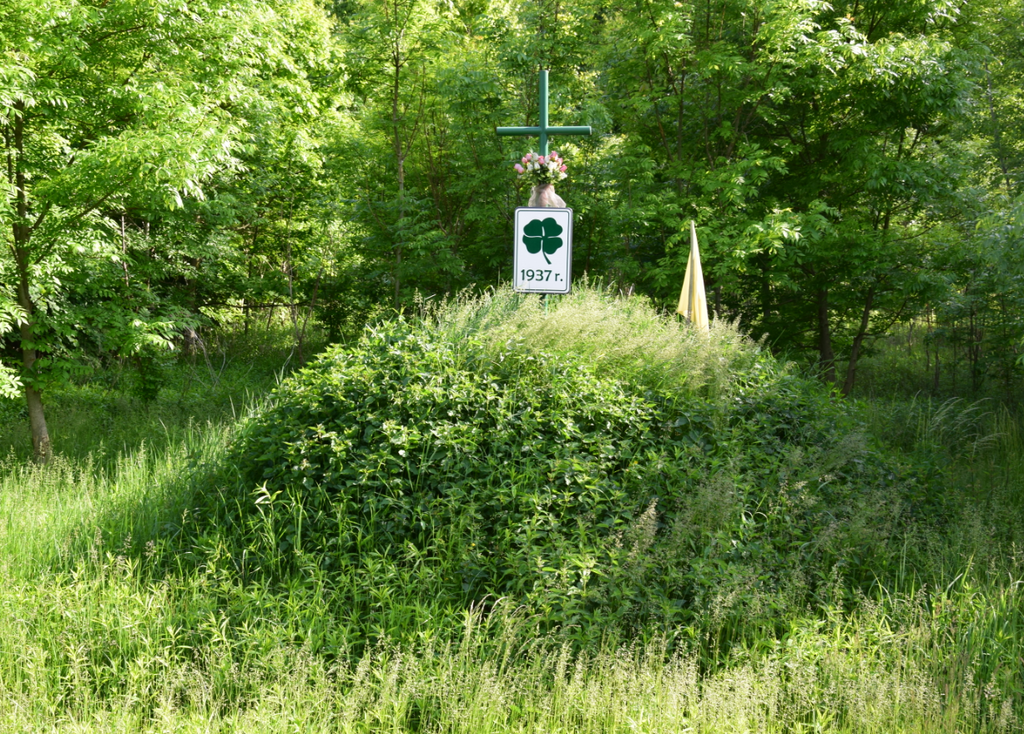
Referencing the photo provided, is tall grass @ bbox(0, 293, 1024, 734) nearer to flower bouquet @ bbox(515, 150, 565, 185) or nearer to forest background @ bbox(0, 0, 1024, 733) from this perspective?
forest background @ bbox(0, 0, 1024, 733)

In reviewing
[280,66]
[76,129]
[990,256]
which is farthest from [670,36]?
[76,129]

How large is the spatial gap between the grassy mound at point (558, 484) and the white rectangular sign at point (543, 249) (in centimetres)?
46

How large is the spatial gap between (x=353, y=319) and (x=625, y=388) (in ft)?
33.6

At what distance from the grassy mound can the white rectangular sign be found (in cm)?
46

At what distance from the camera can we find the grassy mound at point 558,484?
14.6 feet

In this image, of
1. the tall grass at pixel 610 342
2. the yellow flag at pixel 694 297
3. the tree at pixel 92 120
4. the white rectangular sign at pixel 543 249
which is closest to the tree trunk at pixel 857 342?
the yellow flag at pixel 694 297

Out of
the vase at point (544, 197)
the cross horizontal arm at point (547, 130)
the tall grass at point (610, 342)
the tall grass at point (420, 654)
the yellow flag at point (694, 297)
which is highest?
the cross horizontal arm at point (547, 130)

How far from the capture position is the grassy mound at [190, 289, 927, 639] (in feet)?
14.6

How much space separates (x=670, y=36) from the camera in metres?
9.61

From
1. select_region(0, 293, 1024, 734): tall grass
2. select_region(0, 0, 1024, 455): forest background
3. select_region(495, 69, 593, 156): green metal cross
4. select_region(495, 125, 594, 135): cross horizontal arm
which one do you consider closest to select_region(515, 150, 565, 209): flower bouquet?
select_region(495, 69, 593, 156): green metal cross

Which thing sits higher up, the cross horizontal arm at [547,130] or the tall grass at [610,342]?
the cross horizontal arm at [547,130]

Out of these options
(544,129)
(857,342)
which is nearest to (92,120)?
(544,129)

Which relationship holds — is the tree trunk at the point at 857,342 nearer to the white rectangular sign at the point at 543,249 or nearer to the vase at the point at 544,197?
the vase at the point at 544,197

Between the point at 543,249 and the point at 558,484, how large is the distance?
2238mm
